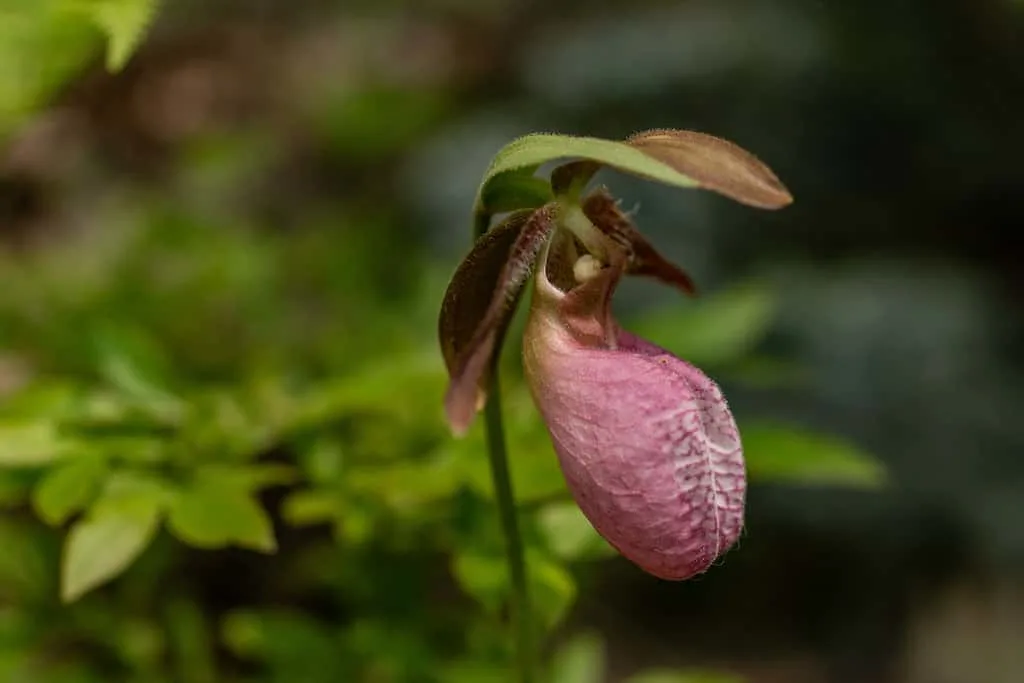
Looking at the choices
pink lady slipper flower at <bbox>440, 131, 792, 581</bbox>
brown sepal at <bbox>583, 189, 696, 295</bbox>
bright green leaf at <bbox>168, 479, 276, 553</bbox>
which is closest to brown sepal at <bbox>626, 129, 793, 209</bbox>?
pink lady slipper flower at <bbox>440, 131, 792, 581</bbox>

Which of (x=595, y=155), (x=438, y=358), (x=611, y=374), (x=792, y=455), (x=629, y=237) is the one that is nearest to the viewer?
(x=595, y=155)

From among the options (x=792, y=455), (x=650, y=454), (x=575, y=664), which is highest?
(x=650, y=454)

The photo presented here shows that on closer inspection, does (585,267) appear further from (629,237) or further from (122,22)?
(122,22)

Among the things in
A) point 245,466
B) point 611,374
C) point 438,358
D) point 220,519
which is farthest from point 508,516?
point 438,358

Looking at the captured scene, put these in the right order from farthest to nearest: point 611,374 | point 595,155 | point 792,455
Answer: point 792,455, point 611,374, point 595,155

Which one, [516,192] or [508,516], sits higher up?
[516,192]

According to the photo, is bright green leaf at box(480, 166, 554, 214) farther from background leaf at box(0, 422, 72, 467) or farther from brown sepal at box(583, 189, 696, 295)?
background leaf at box(0, 422, 72, 467)

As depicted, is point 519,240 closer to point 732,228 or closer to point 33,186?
point 732,228
